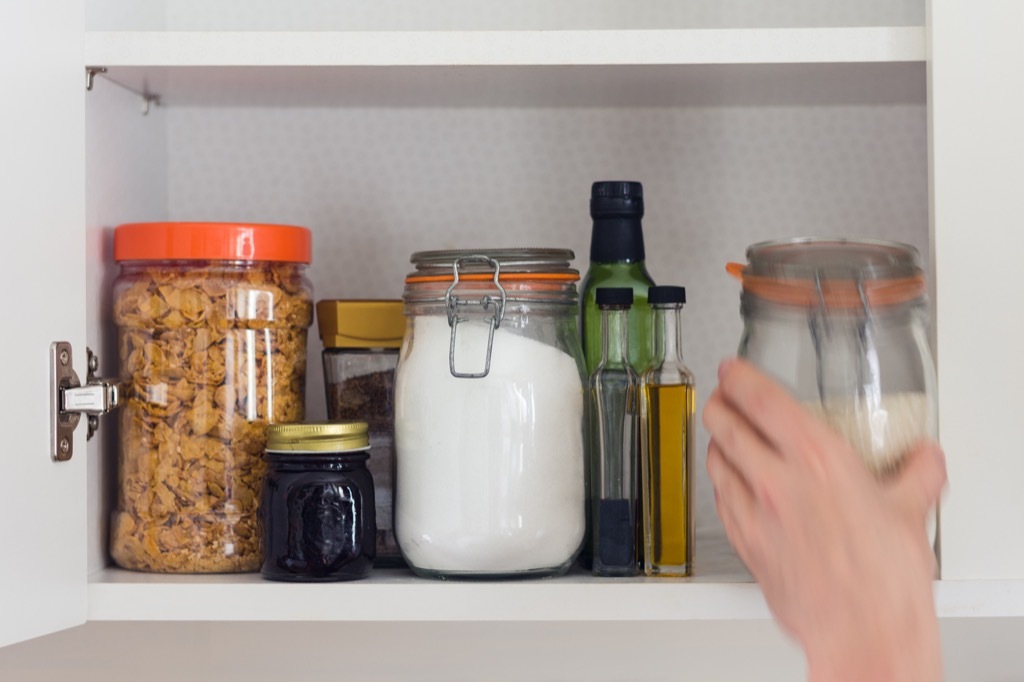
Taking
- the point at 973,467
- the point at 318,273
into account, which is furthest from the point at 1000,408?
the point at 318,273

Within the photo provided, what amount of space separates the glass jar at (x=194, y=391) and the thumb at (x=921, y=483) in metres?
0.40

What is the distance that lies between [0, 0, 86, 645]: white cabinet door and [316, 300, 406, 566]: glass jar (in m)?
0.18

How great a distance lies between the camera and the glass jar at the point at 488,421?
2.20 ft

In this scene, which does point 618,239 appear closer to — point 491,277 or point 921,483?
point 491,277

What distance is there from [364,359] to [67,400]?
→ 0.21 m

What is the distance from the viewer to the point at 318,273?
933 millimetres

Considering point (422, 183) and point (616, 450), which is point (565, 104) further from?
point (616, 450)

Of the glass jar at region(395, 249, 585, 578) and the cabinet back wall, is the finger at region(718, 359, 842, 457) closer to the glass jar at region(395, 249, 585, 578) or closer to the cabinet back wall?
the glass jar at region(395, 249, 585, 578)

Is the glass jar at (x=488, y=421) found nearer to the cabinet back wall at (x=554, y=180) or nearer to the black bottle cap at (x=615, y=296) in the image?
the black bottle cap at (x=615, y=296)

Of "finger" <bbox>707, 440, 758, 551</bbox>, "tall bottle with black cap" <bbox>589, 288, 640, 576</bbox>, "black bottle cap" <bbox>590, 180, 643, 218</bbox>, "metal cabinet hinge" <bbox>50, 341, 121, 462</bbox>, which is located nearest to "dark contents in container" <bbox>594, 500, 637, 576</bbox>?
"tall bottle with black cap" <bbox>589, 288, 640, 576</bbox>

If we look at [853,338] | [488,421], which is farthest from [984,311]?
[488,421]

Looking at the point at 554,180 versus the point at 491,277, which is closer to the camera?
the point at 491,277

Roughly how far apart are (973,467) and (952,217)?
0.51ft

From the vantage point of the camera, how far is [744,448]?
0.58 meters
